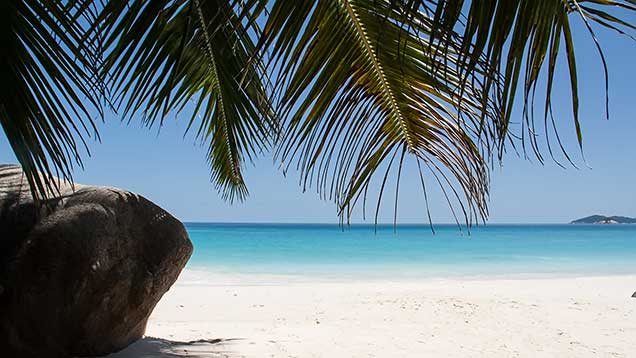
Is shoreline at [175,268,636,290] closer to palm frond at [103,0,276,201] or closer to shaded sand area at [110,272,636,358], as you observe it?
shaded sand area at [110,272,636,358]

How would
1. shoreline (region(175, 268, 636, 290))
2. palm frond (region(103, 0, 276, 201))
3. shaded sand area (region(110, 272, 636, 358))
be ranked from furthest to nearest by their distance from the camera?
shoreline (region(175, 268, 636, 290)) < shaded sand area (region(110, 272, 636, 358)) < palm frond (region(103, 0, 276, 201))

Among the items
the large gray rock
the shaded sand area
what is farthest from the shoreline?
the large gray rock

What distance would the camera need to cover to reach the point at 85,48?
68.2 inches

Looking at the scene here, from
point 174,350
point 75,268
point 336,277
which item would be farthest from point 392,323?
point 336,277

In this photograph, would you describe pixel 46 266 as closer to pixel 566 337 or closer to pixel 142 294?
pixel 142 294

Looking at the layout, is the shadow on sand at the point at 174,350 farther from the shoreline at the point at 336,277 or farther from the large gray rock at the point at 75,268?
the shoreline at the point at 336,277

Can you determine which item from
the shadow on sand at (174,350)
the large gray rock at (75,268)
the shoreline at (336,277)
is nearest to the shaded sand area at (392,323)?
the shadow on sand at (174,350)

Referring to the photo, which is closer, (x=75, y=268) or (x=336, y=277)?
(x=75, y=268)

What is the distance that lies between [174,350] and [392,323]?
249 cm

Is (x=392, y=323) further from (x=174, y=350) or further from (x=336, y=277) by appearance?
(x=336, y=277)

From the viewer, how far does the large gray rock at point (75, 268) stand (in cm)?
303

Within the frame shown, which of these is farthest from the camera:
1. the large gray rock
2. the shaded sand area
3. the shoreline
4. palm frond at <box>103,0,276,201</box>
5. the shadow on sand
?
the shoreline

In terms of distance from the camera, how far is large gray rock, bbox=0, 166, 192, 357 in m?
3.03

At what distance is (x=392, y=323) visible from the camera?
5609mm
